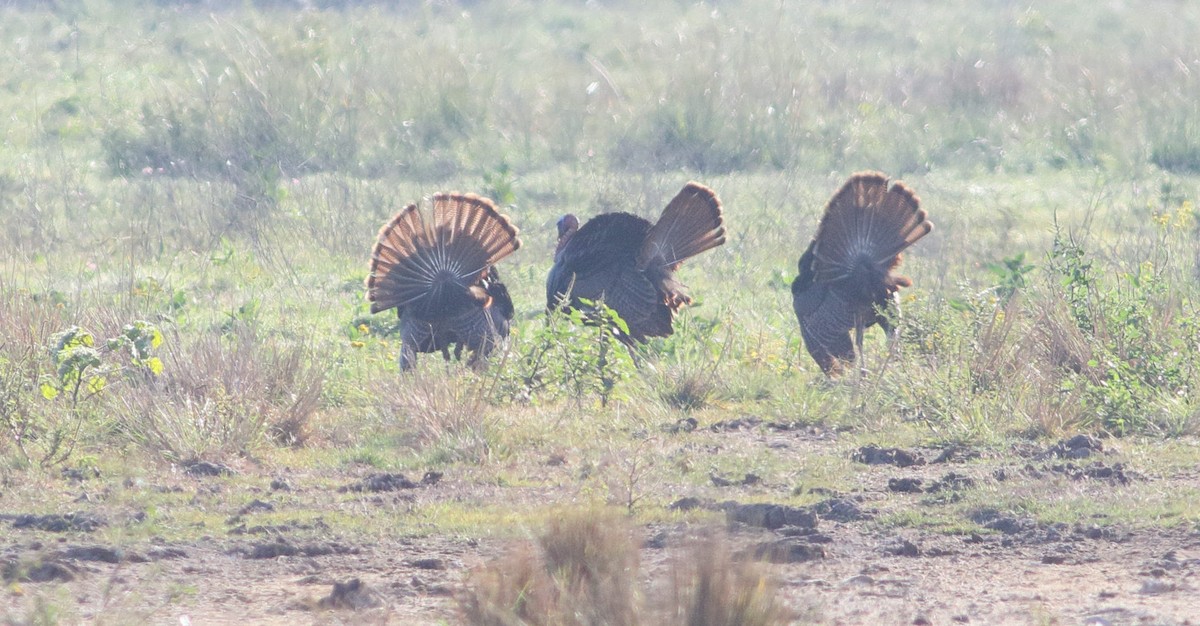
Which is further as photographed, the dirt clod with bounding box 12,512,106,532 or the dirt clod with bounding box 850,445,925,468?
the dirt clod with bounding box 850,445,925,468

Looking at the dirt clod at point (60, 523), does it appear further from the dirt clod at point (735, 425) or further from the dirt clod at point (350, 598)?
the dirt clod at point (735, 425)

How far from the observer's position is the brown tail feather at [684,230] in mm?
8180

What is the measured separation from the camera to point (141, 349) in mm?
6781

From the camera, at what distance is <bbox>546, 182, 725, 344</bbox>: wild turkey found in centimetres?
831

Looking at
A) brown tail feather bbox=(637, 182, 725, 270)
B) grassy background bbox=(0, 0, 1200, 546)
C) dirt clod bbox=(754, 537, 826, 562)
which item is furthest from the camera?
brown tail feather bbox=(637, 182, 725, 270)

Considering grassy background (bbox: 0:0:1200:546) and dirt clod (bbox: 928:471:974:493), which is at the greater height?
grassy background (bbox: 0:0:1200:546)

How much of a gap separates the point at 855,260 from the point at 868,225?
7.4 inches

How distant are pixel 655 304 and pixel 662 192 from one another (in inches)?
204

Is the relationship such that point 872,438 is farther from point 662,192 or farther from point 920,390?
point 662,192

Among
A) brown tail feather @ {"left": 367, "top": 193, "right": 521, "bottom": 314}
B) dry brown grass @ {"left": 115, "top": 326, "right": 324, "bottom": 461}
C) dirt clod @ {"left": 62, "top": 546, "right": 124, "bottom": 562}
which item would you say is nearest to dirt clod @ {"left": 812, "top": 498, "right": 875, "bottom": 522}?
dirt clod @ {"left": 62, "top": 546, "right": 124, "bottom": 562}

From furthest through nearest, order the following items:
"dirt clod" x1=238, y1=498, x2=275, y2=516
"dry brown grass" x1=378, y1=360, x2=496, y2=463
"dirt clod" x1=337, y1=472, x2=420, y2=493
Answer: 1. "dry brown grass" x1=378, y1=360, x2=496, y2=463
2. "dirt clod" x1=337, y1=472, x2=420, y2=493
3. "dirt clod" x1=238, y1=498, x2=275, y2=516

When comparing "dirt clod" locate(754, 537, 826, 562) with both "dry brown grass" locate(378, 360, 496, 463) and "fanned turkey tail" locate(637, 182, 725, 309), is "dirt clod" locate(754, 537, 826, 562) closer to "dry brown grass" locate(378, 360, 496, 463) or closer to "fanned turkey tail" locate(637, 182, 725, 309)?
"dry brown grass" locate(378, 360, 496, 463)

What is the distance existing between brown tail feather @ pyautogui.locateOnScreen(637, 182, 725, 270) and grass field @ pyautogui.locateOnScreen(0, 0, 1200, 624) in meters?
0.53

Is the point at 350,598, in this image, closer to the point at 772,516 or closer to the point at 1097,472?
the point at 772,516
